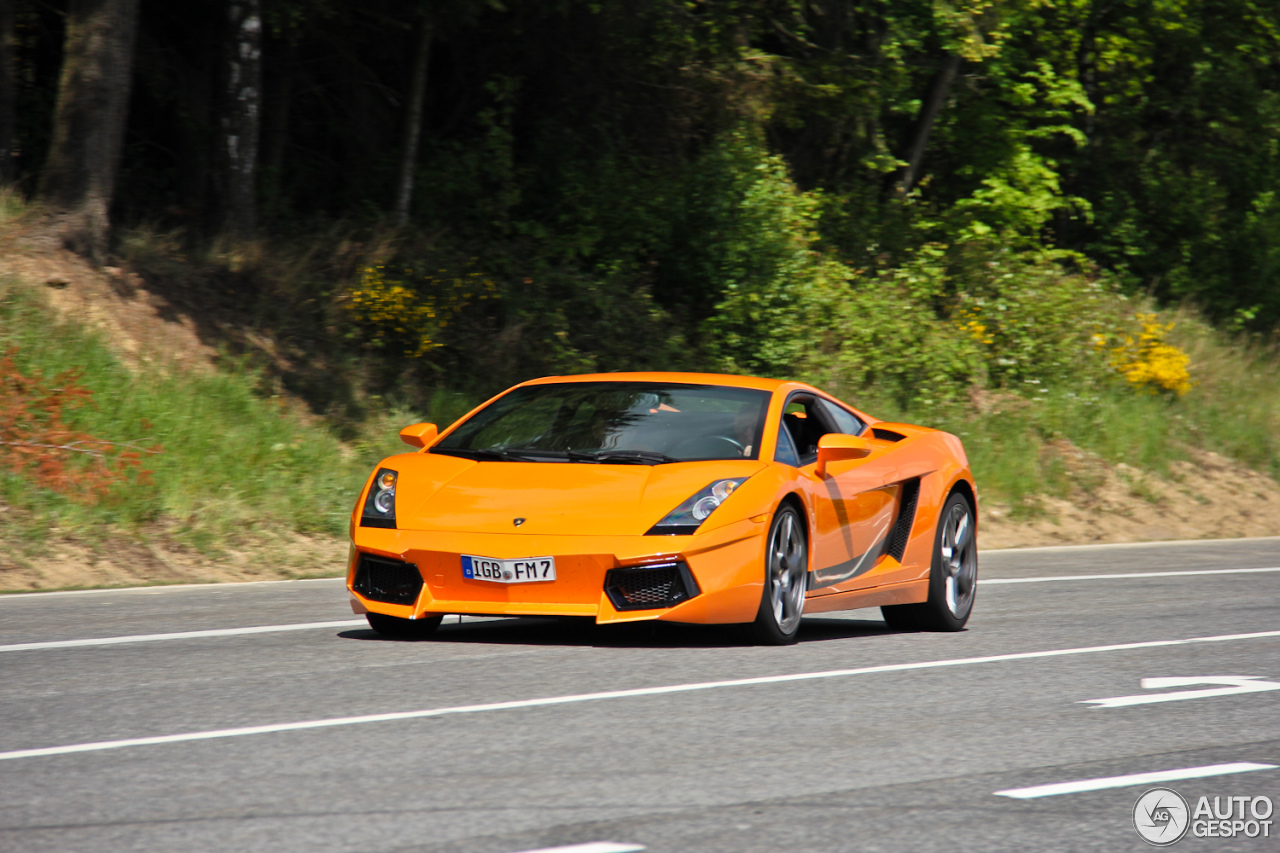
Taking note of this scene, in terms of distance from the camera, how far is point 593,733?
606cm

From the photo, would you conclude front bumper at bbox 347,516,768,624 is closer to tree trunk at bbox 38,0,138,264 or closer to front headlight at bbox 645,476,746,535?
front headlight at bbox 645,476,746,535

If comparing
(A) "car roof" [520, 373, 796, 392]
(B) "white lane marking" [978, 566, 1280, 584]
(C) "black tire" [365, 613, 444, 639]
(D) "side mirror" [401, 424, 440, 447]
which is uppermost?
(A) "car roof" [520, 373, 796, 392]

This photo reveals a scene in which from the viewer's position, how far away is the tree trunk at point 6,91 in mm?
17344

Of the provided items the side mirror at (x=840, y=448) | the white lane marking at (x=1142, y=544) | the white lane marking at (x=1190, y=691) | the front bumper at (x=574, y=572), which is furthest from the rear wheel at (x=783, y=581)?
the white lane marking at (x=1142, y=544)

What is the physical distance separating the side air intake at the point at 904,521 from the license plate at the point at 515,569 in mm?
2442

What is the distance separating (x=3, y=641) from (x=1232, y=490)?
1836 centimetres

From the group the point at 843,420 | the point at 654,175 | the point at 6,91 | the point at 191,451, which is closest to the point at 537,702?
the point at 843,420

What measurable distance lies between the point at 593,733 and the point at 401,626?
274 centimetres

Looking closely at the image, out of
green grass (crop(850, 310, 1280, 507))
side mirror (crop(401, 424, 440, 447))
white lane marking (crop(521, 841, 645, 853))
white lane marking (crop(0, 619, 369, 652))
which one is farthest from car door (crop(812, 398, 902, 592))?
green grass (crop(850, 310, 1280, 507))

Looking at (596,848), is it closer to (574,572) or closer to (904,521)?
(574,572)

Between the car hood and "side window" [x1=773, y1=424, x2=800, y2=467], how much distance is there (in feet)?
1.05

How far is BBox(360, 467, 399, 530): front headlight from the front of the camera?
8297 millimetres

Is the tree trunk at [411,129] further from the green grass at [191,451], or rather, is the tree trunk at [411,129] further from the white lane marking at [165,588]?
the white lane marking at [165,588]

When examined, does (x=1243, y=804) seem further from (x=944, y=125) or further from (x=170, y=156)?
(x=944, y=125)
